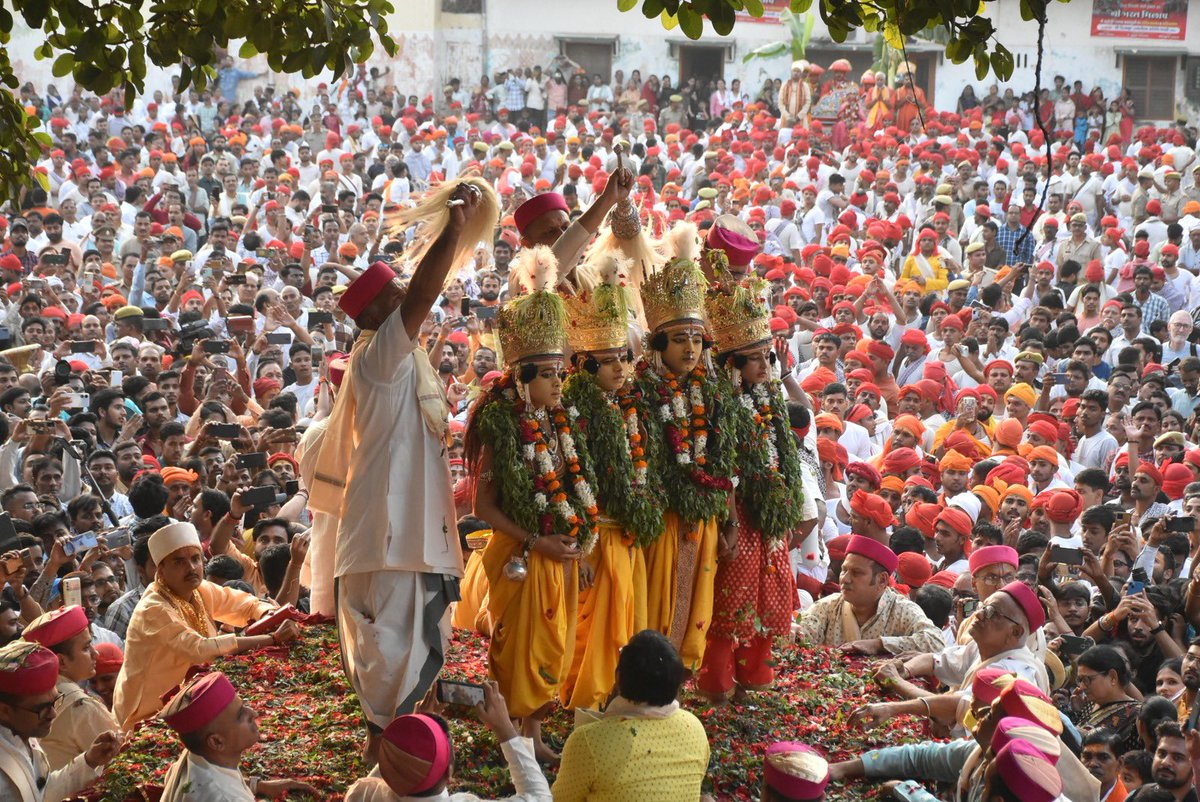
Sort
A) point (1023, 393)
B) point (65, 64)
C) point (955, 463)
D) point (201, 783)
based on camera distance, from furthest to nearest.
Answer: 1. point (1023, 393)
2. point (955, 463)
3. point (65, 64)
4. point (201, 783)

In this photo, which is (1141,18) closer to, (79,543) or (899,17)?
(79,543)

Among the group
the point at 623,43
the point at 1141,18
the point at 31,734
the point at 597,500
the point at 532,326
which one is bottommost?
the point at 31,734

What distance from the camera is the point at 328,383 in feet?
22.5

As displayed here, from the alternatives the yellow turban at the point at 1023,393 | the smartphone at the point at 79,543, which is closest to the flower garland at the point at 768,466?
the smartphone at the point at 79,543

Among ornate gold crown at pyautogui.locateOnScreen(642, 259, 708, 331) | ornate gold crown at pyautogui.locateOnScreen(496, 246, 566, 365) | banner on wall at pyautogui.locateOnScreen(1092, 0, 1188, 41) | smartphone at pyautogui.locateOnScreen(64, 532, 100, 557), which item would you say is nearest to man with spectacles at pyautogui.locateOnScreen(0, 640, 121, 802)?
ornate gold crown at pyautogui.locateOnScreen(496, 246, 566, 365)

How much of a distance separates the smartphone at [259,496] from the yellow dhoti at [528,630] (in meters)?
2.68

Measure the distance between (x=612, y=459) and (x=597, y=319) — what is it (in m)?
0.55

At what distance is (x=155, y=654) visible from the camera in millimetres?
6078

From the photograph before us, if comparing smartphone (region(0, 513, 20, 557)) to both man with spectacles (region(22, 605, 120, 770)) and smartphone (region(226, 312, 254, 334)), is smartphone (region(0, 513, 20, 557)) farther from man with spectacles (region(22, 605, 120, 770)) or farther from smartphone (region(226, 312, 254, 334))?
smartphone (region(226, 312, 254, 334))

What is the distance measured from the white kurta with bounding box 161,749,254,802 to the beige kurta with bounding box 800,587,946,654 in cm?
340

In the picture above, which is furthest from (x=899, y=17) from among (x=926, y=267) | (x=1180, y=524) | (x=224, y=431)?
(x=926, y=267)

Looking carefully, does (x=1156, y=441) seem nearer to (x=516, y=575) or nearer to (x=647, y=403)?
(x=647, y=403)

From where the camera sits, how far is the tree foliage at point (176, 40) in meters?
5.45

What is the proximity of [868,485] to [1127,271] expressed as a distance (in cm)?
981
